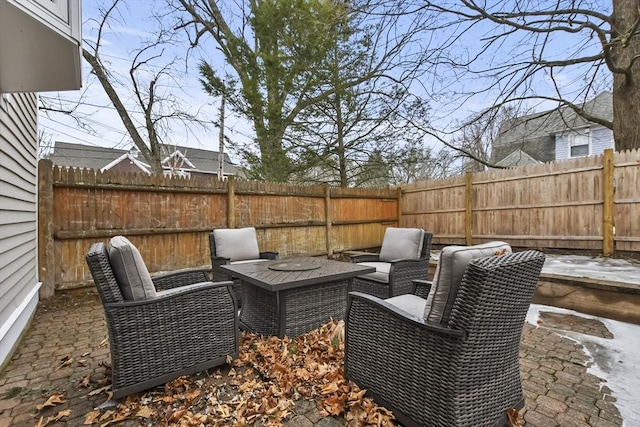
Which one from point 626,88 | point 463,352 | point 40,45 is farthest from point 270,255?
point 626,88

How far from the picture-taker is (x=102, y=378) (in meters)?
2.14

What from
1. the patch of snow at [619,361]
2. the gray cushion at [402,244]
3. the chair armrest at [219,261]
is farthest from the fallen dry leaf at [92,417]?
the gray cushion at [402,244]

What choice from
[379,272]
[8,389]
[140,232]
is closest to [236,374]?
[8,389]

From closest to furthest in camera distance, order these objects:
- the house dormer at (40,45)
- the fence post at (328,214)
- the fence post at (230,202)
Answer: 1. the house dormer at (40,45)
2. the fence post at (230,202)
3. the fence post at (328,214)

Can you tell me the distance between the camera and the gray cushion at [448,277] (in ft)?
4.77

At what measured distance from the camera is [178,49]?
847 cm

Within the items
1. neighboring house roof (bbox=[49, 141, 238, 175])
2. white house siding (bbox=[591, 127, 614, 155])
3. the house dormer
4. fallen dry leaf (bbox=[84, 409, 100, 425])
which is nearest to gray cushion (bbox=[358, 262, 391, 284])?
fallen dry leaf (bbox=[84, 409, 100, 425])

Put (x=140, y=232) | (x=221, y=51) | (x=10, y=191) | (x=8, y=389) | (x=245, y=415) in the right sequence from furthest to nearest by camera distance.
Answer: (x=221, y=51)
(x=140, y=232)
(x=10, y=191)
(x=8, y=389)
(x=245, y=415)

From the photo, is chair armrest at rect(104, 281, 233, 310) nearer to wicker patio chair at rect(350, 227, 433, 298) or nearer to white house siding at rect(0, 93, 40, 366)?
white house siding at rect(0, 93, 40, 366)

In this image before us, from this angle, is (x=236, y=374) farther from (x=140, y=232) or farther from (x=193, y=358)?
(x=140, y=232)

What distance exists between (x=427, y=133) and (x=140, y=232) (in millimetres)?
7058

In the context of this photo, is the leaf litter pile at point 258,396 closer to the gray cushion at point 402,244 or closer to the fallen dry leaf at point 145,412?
the fallen dry leaf at point 145,412

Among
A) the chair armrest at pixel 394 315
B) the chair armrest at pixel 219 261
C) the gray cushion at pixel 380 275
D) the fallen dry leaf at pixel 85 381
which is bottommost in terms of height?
the fallen dry leaf at pixel 85 381

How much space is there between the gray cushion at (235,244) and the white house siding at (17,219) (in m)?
1.97
